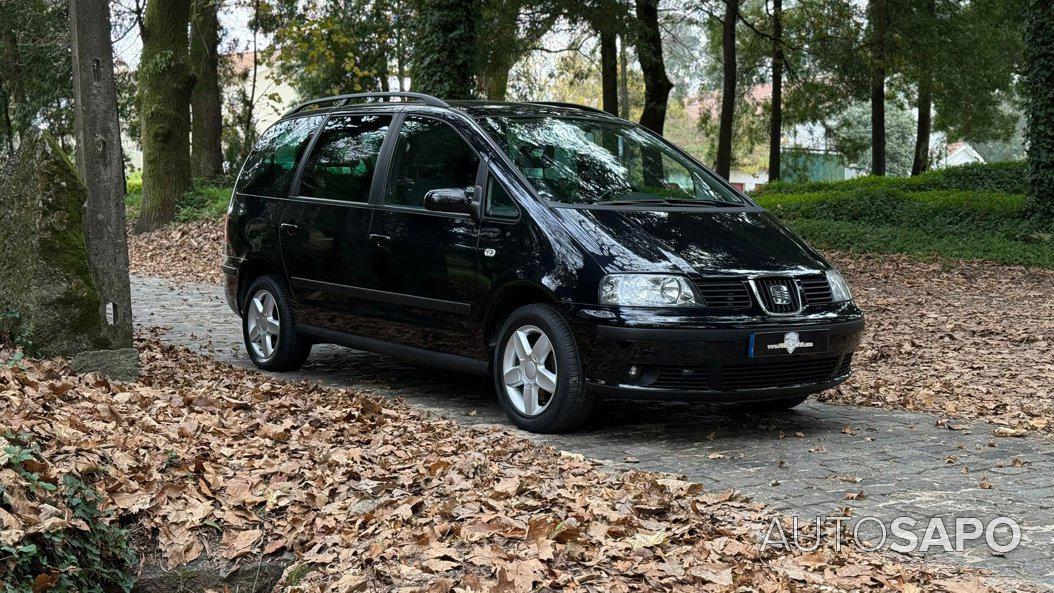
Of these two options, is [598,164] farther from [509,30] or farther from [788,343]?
[509,30]

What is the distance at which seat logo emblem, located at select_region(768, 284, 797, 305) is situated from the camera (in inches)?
247

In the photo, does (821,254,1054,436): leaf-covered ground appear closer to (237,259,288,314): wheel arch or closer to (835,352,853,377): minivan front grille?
(835,352,853,377): minivan front grille

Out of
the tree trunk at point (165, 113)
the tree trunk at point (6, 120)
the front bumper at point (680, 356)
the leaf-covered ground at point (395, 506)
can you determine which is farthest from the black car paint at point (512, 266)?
the tree trunk at point (6, 120)

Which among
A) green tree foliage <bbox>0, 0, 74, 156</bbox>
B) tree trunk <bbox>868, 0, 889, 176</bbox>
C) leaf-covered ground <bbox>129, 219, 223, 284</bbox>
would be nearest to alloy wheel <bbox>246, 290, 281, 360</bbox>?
leaf-covered ground <bbox>129, 219, 223, 284</bbox>

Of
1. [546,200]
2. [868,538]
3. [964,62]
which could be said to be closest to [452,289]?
[546,200]

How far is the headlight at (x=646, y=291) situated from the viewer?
6.08 meters

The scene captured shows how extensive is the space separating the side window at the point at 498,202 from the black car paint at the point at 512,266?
40mm

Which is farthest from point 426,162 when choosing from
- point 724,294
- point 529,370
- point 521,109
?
point 724,294

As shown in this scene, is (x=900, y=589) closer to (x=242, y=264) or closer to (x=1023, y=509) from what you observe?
→ (x=1023, y=509)

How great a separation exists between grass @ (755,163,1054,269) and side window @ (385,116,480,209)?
1032 centimetres

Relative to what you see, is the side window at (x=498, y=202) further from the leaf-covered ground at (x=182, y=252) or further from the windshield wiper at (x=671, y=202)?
the leaf-covered ground at (x=182, y=252)

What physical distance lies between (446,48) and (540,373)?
8.61 meters

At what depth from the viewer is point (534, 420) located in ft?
21.2

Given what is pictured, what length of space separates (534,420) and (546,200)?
131cm
